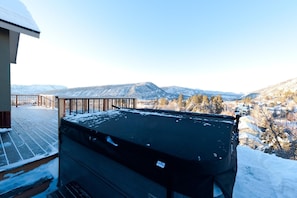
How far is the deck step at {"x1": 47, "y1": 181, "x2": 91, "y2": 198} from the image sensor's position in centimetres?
169

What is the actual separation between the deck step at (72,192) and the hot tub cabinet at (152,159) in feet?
0.06

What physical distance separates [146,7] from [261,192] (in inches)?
436

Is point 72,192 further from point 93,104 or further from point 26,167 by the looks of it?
point 93,104

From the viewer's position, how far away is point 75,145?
1.97 metres

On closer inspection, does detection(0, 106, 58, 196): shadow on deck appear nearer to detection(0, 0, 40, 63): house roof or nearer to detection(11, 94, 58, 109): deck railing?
detection(0, 0, 40, 63): house roof

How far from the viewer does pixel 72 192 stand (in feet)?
5.76

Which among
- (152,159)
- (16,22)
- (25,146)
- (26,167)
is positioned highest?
(16,22)

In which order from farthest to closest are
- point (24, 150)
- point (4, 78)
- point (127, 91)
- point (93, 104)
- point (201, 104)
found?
point (127, 91) < point (201, 104) < point (93, 104) < point (4, 78) < point (24, 150)

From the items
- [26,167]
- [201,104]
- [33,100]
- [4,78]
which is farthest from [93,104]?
[201,104]

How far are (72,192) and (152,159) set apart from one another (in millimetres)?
1245

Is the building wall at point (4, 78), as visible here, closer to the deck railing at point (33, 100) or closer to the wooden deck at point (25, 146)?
the wooden deck at point (25, 146)

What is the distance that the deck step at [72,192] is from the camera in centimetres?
169

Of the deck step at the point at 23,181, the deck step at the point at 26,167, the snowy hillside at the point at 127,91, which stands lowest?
the deck step at the point at 23,181

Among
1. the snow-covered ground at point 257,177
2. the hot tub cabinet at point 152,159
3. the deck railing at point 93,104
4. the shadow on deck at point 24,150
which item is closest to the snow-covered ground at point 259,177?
the snow-covered ground at point 257,177
